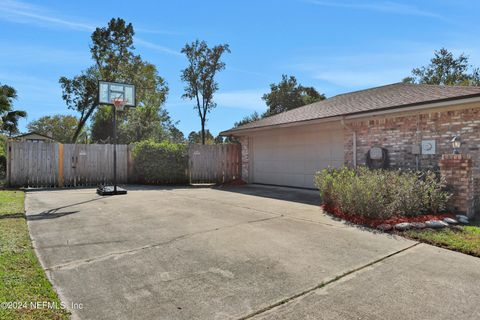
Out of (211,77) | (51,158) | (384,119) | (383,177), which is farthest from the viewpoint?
(211,77)

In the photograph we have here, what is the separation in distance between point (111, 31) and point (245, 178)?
59.9 ft

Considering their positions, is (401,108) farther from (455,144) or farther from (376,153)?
(455,144)

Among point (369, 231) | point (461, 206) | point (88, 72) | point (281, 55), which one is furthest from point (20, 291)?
point (88, 72)

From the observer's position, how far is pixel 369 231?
16.9ft

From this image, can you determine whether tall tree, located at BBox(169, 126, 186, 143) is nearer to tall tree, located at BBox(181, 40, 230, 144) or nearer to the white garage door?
tall tree, located at BBox(181, 40, 230, 144)

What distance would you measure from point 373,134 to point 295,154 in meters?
3.34

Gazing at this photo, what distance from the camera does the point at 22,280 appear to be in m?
2.98

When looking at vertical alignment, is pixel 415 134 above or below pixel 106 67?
below

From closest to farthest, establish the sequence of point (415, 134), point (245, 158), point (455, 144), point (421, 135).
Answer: point (455, 144), point (421, 135), point (415, 134), point (245, 158)

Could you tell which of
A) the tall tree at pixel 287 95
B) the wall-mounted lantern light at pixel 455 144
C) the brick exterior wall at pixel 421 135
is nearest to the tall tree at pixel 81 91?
the tall tree at pixel 287 95

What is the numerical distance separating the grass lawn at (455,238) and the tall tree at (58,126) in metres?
48.4

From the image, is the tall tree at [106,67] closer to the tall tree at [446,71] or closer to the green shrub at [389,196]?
the green shrub at [389,196]

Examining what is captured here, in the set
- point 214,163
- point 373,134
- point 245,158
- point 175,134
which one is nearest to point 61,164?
point 214,163

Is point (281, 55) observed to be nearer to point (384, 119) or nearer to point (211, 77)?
point (384, 119)
